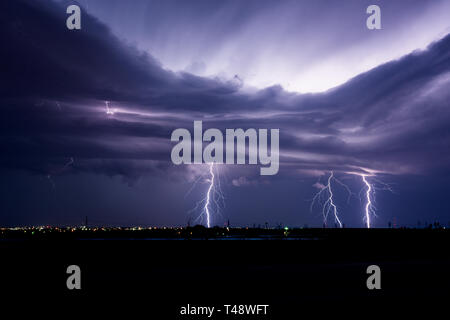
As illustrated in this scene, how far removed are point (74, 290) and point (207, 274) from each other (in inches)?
351

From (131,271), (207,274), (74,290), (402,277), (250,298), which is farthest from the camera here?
(131,271)

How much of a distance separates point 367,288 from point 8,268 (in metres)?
23.3

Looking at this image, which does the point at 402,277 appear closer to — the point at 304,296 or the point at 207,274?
the point at 304,296

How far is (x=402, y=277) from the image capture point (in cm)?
2355
